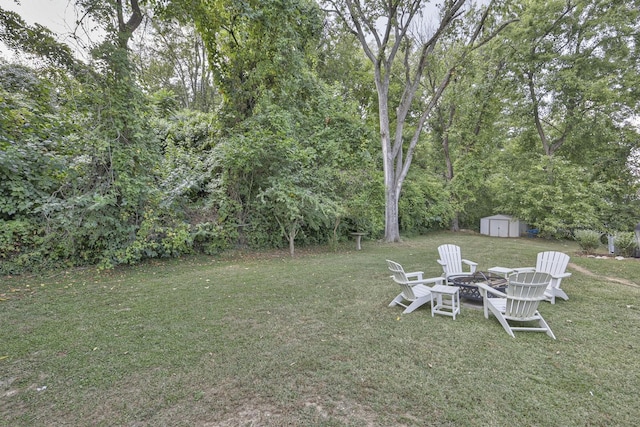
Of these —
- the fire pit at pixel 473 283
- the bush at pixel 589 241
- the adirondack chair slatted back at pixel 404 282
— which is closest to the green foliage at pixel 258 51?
the adirondack chair slatted back at pixel 404 282

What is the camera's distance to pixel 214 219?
26.7ft

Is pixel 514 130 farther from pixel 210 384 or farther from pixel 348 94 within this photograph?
pixel 210 384

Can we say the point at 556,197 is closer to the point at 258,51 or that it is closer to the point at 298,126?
the point at 298,126

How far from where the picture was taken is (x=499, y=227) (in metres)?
16.9

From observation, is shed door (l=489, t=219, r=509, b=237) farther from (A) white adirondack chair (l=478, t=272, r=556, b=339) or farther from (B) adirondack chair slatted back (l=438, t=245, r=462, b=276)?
(A) white adirondack chair (l=478, t=272, r=556, b=339)

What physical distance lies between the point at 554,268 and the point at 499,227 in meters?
13.5

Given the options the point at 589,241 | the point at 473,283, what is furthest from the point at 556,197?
the point at 473,283

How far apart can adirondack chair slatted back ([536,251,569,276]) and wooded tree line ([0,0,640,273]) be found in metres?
4.80

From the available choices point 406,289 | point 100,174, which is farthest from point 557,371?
point 100,174

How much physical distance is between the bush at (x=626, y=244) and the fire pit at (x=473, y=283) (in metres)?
6.28

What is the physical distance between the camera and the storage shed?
16625mm

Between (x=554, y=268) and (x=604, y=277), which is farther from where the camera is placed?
(x=604, y=277)

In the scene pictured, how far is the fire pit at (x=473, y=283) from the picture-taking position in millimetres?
4277

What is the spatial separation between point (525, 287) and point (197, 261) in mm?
6963
